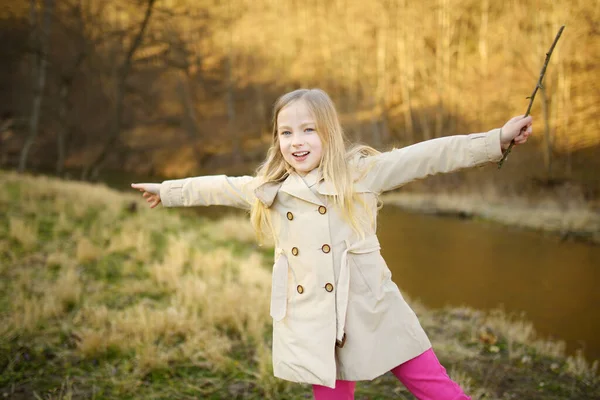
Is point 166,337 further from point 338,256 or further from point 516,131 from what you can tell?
point 516,131

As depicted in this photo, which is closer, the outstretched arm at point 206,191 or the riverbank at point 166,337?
the outstretched arm at point 206,191

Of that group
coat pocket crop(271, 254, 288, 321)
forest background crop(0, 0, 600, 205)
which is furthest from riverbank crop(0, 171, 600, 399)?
forest background crop(0, 0, 600, 205)

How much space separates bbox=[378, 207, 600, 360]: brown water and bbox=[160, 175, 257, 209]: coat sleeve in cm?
377

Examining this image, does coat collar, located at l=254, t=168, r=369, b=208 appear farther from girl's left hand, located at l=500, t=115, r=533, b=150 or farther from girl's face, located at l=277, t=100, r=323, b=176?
girl's left hand, located at l=500, t=115, r=533, b=150

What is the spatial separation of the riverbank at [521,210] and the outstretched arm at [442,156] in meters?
9.01

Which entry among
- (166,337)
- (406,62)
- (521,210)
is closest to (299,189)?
(166,337)

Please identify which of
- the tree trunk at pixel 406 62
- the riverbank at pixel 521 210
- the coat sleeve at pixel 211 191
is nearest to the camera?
the coat sleeve at pixel 211 191

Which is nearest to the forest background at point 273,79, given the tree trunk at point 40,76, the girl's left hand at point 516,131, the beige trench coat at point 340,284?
the tree trunk at point 40,76

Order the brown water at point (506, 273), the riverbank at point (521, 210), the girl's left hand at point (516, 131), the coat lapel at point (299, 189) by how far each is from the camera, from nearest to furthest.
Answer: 1. the girl's left hand at point (516, 131)
2. the coat lapel at point (299, 189)
3. the brown water at point (506, 273)
4. the riverbank at point (521, 210)

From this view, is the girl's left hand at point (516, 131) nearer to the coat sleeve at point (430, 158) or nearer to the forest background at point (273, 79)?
the coat sleeve at point (430, 158)

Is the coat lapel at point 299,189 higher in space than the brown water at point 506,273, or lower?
higher

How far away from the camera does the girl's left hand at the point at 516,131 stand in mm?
1612

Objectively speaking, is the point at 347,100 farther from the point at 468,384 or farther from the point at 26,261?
the point at 468,384

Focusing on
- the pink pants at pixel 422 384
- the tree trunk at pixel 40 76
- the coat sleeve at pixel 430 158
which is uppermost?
the tree trunk at pixel 40 76
